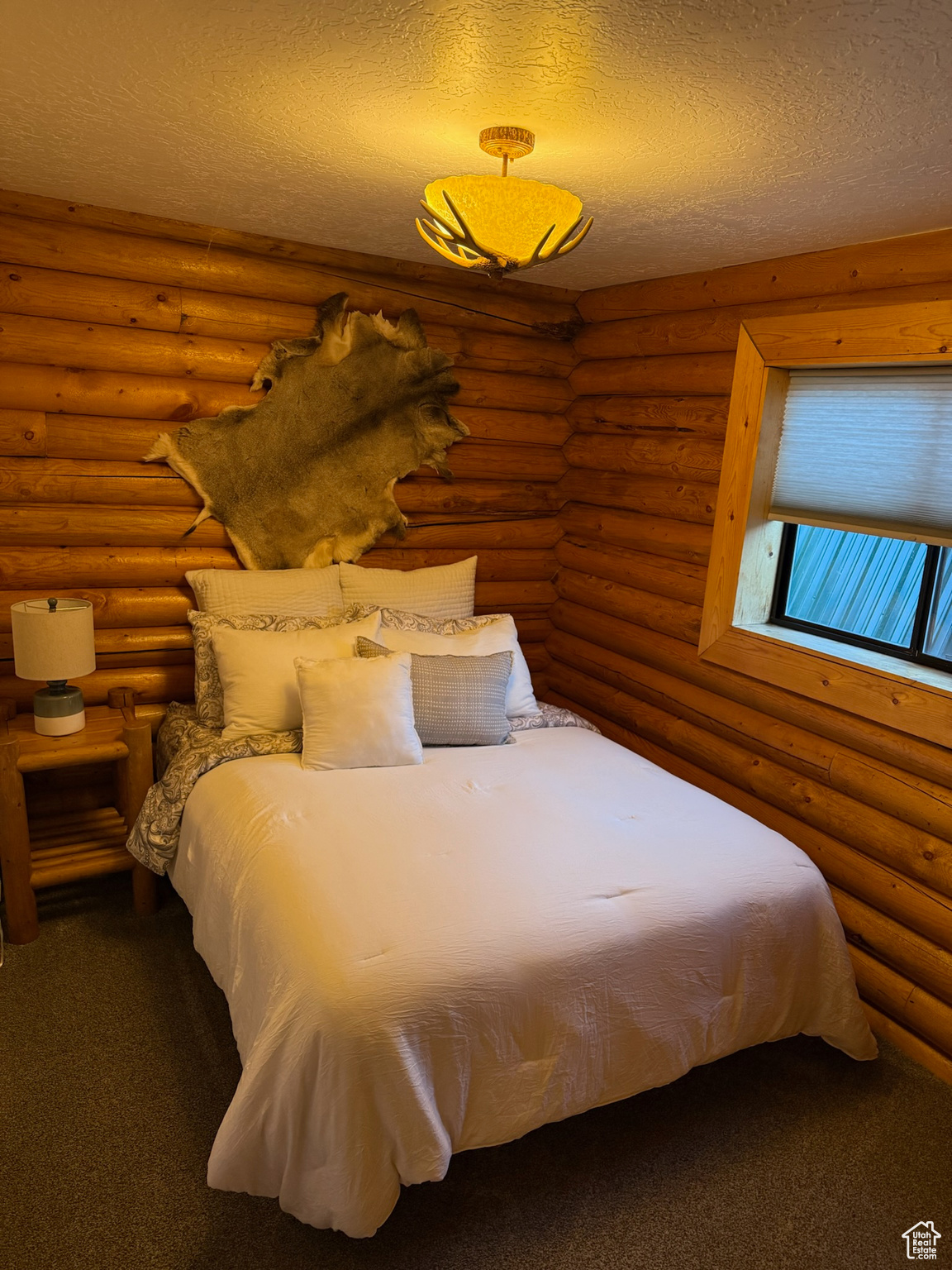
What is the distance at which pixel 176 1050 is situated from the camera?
2529mm

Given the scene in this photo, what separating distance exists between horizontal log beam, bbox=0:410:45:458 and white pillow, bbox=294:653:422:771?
1345 millimetres

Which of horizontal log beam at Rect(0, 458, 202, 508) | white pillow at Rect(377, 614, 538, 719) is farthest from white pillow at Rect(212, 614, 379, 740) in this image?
horizontal log beam at Rect(0, 458, 202, 508)

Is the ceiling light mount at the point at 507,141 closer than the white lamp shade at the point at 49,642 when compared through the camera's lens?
Yes

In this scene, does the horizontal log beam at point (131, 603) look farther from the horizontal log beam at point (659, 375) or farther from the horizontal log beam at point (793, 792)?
the horizontal log beam at point (659, 375)

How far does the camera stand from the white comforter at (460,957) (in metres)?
1.91

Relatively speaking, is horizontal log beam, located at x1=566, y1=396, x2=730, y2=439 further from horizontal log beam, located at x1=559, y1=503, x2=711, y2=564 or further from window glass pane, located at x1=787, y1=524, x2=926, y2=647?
window glass pane, located at x1=787, y1=524, x2=926, y2=647

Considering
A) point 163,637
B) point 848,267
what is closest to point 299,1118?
point 163,637

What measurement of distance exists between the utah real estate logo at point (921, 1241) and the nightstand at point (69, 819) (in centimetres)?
255

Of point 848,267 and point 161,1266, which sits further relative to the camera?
point 848,267

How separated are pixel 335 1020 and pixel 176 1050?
940mm

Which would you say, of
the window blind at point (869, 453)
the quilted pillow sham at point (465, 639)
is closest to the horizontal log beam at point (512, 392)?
the quilted pillow sham at point (465, 639)

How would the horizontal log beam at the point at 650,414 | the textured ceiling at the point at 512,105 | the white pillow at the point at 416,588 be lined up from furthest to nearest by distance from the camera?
the white pillow at the point at 416,588 → the horizontal log beam at the point at 650,414 → the textured ceiling at the point at 512,105

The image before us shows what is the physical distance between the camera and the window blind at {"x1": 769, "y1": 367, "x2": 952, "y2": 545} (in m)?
2.72

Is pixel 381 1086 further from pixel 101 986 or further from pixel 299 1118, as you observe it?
pixel 101 986
